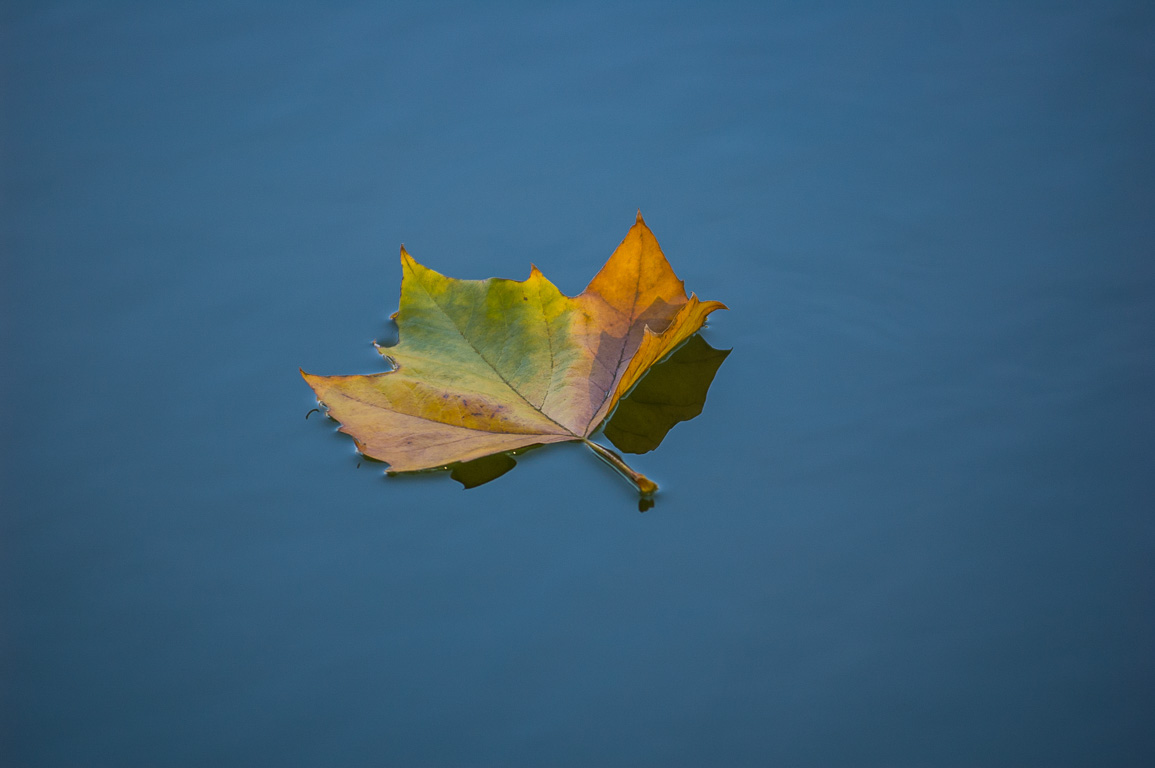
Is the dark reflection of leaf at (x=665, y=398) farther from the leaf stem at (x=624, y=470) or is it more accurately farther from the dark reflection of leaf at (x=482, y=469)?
the dark reflection of leaf at (x=482, y=469)

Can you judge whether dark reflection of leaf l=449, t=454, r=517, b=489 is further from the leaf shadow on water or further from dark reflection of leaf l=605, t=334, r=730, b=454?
dark reflection of leaf l=605, t=334, r=730, b=454

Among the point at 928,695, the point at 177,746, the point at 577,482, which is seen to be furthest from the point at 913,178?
the point at 177,746

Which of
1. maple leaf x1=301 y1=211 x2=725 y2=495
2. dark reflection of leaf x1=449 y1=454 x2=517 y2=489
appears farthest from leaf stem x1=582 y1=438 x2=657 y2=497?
dark reflection of leaf x1=449 y1=454 x2=517 y2=489

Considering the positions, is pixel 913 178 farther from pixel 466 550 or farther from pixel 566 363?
pixel 466 550

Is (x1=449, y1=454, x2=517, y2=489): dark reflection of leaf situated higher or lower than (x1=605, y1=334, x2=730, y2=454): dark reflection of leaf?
lower

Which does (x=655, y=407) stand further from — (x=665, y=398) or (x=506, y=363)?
(x=506, y=363)

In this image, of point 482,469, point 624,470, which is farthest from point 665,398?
point 482,469

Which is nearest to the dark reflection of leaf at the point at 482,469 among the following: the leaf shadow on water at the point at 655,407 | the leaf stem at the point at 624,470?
the leaf shadow on water at the point at 655,407
